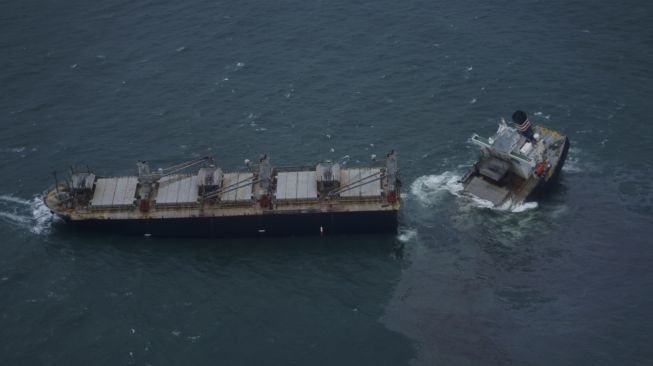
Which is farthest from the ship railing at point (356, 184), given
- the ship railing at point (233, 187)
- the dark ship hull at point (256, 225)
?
the ship railing at point (233, 187)

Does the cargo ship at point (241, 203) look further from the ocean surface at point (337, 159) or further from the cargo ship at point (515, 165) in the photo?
the cargo ship at point (515, 165)

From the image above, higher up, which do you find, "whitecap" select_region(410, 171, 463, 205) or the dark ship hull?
"whitecap" select_region(410, 171, 463, 205)

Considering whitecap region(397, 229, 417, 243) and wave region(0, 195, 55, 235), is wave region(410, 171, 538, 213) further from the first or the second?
wave region(0, 195, 55, 235)

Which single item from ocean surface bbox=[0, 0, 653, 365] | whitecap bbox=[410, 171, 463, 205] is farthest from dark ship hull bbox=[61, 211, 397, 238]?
whitecap bbox=[410, 171, 463, 205]

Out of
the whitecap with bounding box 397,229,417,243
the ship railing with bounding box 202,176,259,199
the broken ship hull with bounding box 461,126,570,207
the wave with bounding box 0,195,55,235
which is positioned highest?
the broken ship hull with bounding box 461,126,570,207

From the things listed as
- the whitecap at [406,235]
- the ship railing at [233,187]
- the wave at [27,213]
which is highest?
the ship railing at [233,187]

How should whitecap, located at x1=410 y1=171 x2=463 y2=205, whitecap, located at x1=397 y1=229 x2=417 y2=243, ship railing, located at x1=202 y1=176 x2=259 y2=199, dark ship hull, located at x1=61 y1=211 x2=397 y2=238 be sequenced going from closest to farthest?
whitecap, located at x1=397 y1=229 x2=417 y2=243 < dark ship hull, located at x1=61 y1=211 x2=397 y2=238 < ship railing, located at x1=202 y1=176 x2=259 y2=199 < whitecap, located at x1=410 y1=171 x2=463 y2=205

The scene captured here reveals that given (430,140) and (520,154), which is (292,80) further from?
(520,154)
